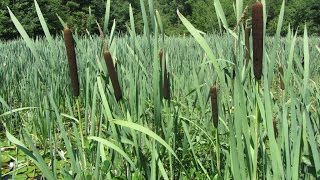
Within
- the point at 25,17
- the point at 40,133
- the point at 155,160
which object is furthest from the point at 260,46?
the point at 25,17

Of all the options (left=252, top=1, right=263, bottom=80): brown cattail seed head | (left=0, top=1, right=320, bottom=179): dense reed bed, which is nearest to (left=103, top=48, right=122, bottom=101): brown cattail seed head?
(left=0, top=1, right=320, bottom=179): dense reed bed

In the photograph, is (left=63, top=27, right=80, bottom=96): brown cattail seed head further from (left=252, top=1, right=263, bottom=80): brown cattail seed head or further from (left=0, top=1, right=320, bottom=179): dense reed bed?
(left=252, top=1, right=263, bottom=80): brown cattail seed head

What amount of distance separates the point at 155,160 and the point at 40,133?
1606 mm

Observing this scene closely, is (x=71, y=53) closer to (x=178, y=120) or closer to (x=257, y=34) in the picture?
(x=257, y=34)

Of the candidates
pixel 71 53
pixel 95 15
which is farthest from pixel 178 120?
pixel 95 15

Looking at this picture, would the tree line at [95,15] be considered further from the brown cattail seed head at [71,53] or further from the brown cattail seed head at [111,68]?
the brown cattail seed head at [111,68]

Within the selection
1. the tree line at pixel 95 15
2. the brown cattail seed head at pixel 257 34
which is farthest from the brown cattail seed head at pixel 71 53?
the tree line at pixel 95 15

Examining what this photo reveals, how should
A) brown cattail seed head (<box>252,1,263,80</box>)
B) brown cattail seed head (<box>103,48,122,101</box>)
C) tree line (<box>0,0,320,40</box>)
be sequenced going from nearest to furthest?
1. brown cattail seed head (<box>252,1,263,80</box>)
2. brown cattail seed head (<box>103,48,122,101</box>)
3. tree line (<box>0,0,320,40</box>)

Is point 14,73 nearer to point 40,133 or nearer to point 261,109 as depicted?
point 40,133

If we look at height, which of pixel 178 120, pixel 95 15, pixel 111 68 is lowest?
pixel 178 120

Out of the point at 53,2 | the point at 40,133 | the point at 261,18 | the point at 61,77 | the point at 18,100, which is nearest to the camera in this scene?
the point at 261,18

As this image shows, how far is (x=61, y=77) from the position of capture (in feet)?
9.18

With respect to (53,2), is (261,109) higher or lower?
lower

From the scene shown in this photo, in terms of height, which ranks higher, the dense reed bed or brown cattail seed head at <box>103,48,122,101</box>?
brown cattail seed head at <box>103,48,122,101</box>
